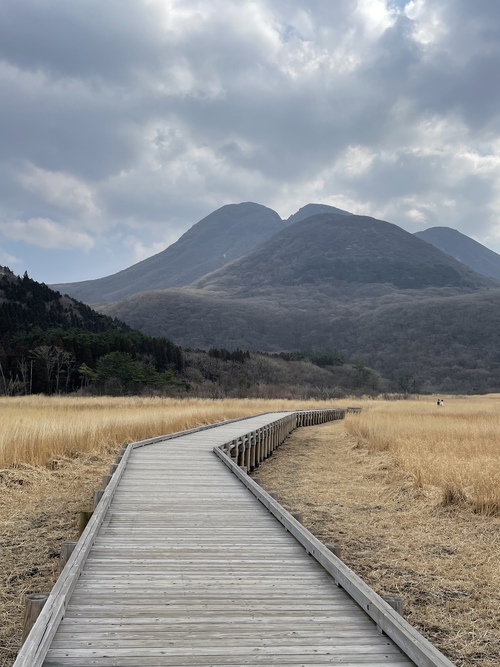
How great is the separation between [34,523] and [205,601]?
5.77 m

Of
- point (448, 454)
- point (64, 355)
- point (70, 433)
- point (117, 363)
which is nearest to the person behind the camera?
point (70, 433)

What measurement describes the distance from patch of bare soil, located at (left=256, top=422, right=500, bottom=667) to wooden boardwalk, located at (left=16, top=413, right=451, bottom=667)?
5.23 feet

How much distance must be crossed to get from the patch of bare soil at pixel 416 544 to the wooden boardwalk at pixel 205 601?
1.59 metres

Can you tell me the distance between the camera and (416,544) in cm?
864

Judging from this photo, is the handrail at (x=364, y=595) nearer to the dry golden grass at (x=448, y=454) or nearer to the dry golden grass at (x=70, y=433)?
the dry golden grass at (x=448, y=454)

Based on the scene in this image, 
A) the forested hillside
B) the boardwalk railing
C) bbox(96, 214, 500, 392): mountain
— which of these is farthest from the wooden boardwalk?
bbox(96, 214, 500, 392): mountain

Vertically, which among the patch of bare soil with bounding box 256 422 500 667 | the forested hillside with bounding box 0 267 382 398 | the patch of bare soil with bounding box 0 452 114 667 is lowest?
the patch of bare soil with bounding box 256 422 500 667

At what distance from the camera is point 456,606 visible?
20.3 feet

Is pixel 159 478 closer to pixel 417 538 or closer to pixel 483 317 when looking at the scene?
pixel 417 538

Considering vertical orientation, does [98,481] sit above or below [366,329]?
below

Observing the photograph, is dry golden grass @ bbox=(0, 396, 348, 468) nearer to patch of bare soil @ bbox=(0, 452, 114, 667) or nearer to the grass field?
the grass field

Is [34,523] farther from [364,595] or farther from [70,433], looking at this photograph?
[364,595]

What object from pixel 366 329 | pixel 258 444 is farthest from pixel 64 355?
pixel 366 329

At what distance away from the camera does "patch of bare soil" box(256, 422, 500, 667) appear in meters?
5.71
